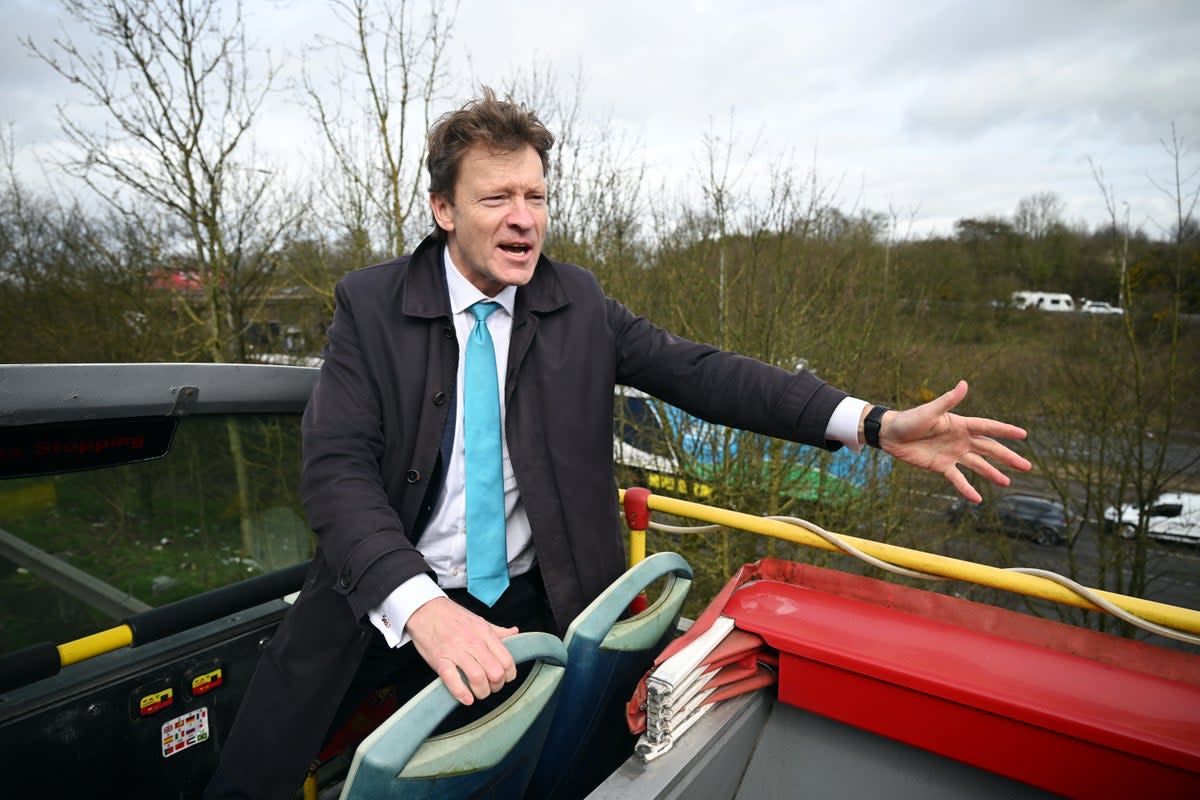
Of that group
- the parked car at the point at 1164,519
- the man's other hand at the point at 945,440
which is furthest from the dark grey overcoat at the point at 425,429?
the parked car at the point at 1164,519

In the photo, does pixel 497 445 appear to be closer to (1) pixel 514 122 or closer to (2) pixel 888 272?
(1) pixel 514 122

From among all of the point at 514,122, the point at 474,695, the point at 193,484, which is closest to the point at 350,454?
the point at 474,695

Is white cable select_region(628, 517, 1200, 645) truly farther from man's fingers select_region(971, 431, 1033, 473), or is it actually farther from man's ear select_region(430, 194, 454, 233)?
man's ear select_region(430, 194, 454, 233)

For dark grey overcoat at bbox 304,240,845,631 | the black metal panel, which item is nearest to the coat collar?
dark grey overcoat at bbox 304,240,845,631

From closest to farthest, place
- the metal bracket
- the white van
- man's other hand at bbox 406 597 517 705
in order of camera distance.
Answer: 1. man's other hand at bbox 406 597 517 705
2. the metal bracket
3. the white van

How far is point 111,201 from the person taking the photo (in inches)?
283

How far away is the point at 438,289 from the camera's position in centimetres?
179

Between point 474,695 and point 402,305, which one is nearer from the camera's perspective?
point 474,695

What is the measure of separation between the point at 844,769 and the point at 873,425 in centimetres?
77

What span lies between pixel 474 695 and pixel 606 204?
29.5 feet

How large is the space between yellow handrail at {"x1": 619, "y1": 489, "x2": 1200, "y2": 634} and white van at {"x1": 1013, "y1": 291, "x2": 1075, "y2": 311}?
1439 cm

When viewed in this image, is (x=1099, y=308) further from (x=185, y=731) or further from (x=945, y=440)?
(x=185, y=731)

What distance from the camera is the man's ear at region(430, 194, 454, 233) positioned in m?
1.85

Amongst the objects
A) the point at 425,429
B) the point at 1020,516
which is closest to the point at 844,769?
the point at 425,429
